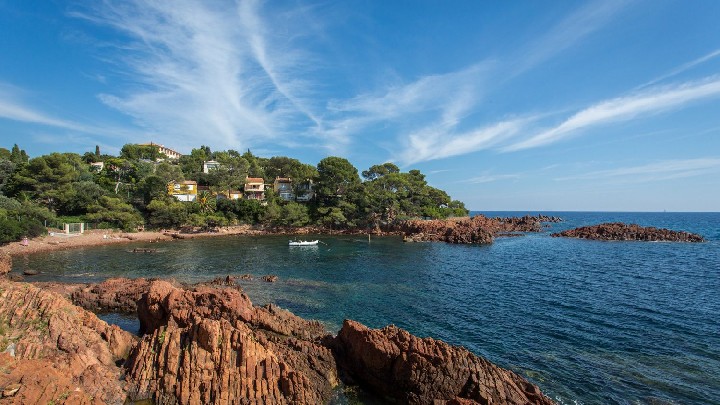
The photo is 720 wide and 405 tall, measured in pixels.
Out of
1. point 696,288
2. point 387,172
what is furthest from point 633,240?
point 387,172

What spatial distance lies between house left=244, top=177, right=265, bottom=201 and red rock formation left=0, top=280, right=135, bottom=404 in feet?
242

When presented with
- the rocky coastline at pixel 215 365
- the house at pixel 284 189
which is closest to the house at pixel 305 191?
the house at pixel 284 189

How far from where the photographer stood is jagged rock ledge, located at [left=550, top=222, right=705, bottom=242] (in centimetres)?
6938

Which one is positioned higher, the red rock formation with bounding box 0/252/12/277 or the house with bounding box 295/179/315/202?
the house with bounding box 295/179/315/202

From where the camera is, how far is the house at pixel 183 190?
8096cm

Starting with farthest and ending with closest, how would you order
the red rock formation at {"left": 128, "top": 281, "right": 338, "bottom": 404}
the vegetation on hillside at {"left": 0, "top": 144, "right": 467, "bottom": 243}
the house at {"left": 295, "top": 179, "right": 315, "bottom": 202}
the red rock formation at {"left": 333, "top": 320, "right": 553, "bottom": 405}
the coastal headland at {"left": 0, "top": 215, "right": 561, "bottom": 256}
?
the house at {"left": 295, "top": 179, "right": 315, "bottom": 202}
the vegetation on hillside at {"left": 0, "top": 144, "right": 467, "bottom": 243}
the coastal headland at {"left": 0, "top": 215, "right": 561, "bottom": 256}
the red rock formation at {"left": 333, "top": 320, "right": 553, "bottom": 405}
the red rock formation at {"left": 128, "top": 281, "right": 338, "bottom": 404}

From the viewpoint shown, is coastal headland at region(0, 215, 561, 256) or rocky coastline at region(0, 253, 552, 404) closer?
rocky coastline at region(0, 253, 552, 404)

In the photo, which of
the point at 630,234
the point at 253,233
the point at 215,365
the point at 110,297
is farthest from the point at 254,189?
the point at 630,234

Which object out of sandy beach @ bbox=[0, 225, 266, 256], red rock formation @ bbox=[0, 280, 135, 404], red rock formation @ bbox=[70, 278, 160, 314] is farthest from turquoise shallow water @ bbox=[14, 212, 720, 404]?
red rock formation @ bbox=[0, 280, 135, 404]

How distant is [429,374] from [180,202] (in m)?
72.8

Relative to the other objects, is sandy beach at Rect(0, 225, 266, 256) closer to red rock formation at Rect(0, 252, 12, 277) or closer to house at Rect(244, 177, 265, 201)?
red rock formation at Rect(0, 252, 12, 277)

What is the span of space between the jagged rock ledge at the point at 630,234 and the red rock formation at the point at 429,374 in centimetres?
7467

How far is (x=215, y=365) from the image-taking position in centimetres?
1325

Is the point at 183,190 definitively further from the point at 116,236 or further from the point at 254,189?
the point at 116,236
